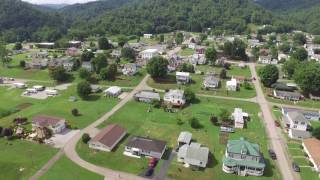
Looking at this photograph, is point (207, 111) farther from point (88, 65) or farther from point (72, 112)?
point (88, 65)

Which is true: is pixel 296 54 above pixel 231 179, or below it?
above

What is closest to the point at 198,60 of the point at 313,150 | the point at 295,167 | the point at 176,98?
the point at 176,98

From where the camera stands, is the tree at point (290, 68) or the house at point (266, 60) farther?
the house at point (266, 60)

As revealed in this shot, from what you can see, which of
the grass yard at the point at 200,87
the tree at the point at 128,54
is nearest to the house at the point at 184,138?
the grass yard at the point at 200,87

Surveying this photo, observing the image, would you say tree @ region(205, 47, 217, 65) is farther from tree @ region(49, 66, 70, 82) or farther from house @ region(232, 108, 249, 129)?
tree @ region(49, 66, 70, 82)

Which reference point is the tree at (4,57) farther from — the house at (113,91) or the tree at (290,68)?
the tree at (290,68)

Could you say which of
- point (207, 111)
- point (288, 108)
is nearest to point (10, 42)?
point (207, 111)

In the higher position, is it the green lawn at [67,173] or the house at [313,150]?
the house at [313,150]
